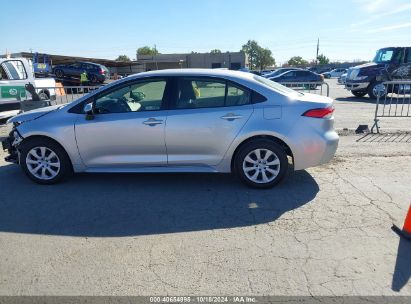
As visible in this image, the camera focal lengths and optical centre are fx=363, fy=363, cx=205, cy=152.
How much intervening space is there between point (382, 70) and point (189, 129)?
1468 cm

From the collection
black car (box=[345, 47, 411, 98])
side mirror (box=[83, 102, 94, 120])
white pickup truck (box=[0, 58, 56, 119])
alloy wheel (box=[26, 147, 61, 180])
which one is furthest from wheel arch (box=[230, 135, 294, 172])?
black car (box=[345, 47, 411, 98])

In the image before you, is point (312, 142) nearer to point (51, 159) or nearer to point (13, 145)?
point (51, 159)

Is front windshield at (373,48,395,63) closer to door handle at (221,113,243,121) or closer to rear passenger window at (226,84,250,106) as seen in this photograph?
rear passenger window at (226,84,250,106)

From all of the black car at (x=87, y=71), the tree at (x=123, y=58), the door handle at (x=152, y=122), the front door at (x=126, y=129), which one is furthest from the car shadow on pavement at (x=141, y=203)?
the tree at (x=123, y=58)

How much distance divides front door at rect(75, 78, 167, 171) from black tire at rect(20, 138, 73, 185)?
12.2 inches

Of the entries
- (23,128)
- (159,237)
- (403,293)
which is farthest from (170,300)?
(23,128)

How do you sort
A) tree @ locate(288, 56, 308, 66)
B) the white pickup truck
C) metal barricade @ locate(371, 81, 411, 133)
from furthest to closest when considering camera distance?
tree @ locate(288, 56, 308, 66) < the white pickup truck < metal barricade @ locate(371, 81, 411, 133)

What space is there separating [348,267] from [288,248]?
56 centimetres

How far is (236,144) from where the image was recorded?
4898 mm

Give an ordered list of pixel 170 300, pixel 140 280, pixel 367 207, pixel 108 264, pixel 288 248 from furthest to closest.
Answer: pixel 367 207 → pixel 288 248 → pixel 108 264 → pixel 140 280 → pixel 170 300

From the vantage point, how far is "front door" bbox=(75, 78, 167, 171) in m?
4.96

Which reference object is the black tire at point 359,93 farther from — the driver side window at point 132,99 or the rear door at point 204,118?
the driver side window at point 132,99

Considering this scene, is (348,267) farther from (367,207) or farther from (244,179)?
(244,179)

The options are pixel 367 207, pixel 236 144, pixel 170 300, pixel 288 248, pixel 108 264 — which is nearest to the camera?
pixel 170 300
